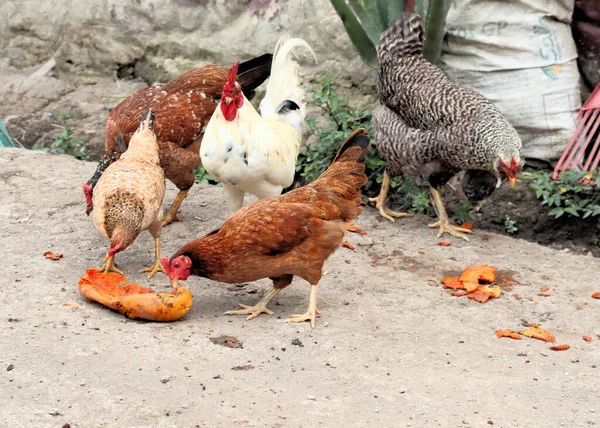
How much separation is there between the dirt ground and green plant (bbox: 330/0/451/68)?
1.68 meters

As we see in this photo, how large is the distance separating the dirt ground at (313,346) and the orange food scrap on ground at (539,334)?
0.14 ft

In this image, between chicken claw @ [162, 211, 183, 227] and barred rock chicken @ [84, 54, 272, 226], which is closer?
barred rock chicken @ [84, 54, 272, 226]

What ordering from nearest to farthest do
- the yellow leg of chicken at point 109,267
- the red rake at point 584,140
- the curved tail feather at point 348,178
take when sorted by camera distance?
the curved tail feather at point 348,178 < the yellow leg of chicken at point 109,267 < the red rake at point 584,140

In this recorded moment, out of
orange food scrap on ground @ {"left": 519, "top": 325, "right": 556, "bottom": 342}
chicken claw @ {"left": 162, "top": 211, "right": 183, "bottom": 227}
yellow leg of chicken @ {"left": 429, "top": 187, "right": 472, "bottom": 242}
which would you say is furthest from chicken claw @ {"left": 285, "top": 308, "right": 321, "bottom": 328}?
yellow leg of chicken @ {"left": 429, "top": 187, "right": 472, "bottom": 242}

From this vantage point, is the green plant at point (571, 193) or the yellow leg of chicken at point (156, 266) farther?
the green plant at point (571, 193)

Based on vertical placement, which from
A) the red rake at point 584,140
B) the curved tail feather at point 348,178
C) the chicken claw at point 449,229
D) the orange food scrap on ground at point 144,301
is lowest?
the chicken claw at point 449,229

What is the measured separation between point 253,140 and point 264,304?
42.8 inches

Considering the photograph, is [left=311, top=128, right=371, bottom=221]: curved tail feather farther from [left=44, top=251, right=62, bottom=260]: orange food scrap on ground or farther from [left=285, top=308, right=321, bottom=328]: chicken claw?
[left=44, top=251, right=62, bottom=260]: orange food scrap on ground

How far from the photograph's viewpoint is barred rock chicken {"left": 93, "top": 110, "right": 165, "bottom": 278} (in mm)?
4543

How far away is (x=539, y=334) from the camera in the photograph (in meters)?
4.48

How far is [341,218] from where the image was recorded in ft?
15.2

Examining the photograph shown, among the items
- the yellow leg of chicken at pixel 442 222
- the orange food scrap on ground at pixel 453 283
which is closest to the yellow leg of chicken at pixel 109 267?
the orange food scrap on ground at pixel 453 283

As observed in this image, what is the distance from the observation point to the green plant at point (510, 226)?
6.38 m

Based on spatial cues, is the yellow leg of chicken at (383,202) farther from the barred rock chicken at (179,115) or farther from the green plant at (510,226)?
the barred rock chicken at (179,115)
